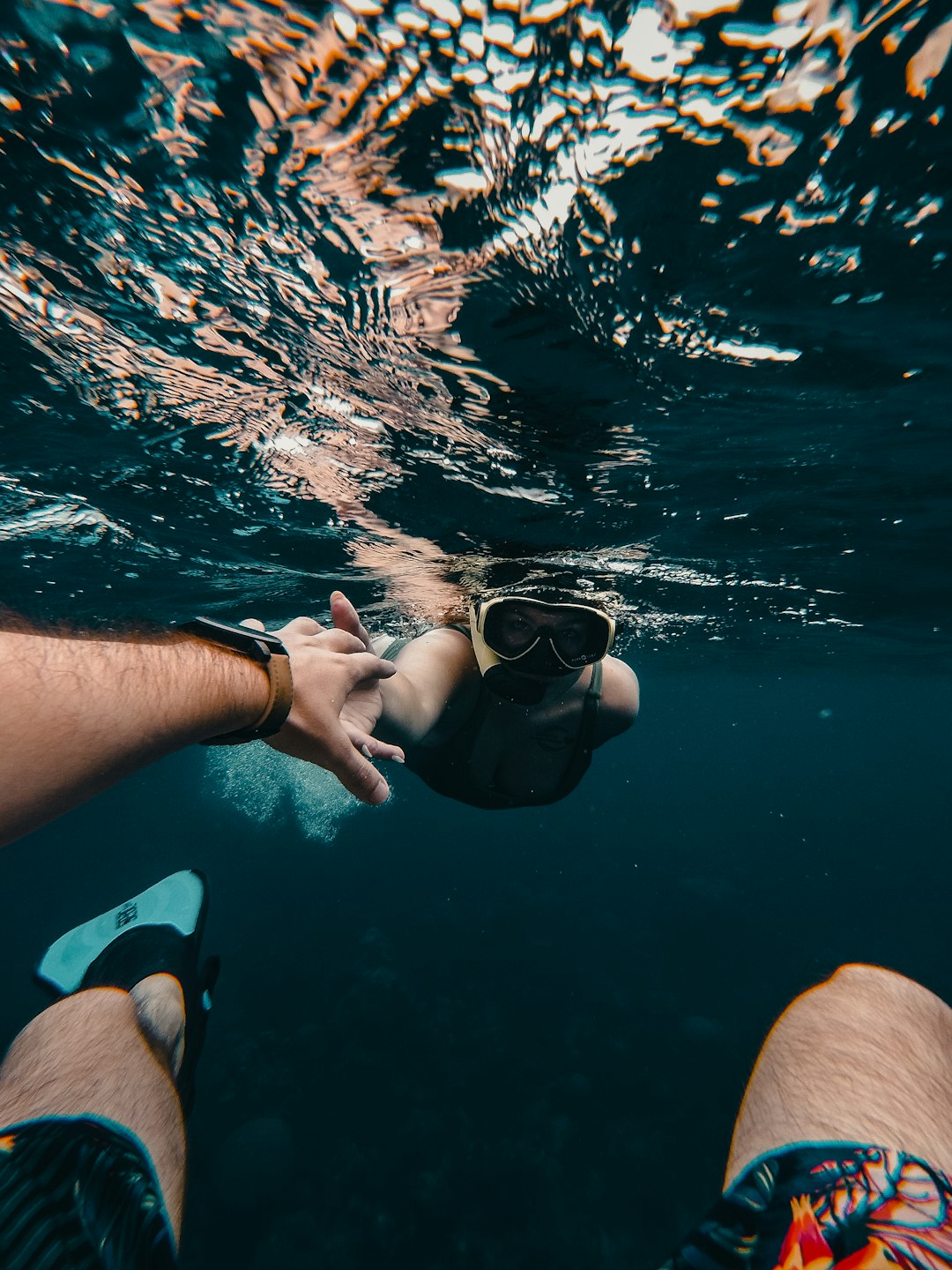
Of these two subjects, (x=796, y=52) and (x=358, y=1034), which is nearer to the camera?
(x=796, y=52)

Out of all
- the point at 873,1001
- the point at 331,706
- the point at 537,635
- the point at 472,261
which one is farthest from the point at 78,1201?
the point at 472,261

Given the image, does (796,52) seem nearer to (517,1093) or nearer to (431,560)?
(431,560)

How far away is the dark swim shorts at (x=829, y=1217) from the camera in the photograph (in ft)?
3.98

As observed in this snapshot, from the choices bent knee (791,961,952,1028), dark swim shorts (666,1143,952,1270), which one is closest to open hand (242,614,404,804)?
dark swim shorts (666,1143,952,1270)

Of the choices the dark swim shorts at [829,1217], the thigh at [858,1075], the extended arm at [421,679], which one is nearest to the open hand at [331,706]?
the extended arm at [421,679]

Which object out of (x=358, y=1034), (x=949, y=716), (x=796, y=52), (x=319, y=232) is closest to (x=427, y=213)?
(x=319, y=232)

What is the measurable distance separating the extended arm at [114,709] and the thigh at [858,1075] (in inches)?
75.6

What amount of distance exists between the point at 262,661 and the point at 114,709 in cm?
50

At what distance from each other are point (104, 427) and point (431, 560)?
5.18m

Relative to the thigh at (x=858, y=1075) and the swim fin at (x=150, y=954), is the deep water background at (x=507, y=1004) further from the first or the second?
the thigh at (x=858, y=1075)

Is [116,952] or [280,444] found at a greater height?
[280,444]

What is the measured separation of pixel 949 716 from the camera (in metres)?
49.2

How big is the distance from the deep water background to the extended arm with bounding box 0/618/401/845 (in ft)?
46.3

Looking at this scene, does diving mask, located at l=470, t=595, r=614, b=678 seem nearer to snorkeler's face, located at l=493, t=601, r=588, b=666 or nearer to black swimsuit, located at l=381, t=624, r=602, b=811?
snorkeler's face, located at l=493, t=601, r=588, b=666
